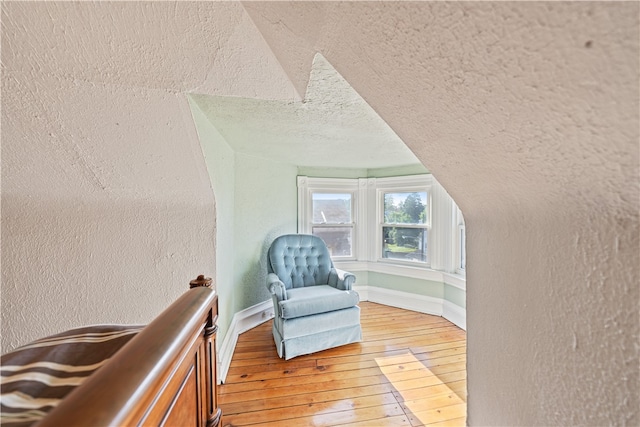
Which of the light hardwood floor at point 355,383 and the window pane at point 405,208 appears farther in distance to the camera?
the window pane at point 405,208

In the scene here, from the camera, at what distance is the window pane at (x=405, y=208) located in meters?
3.15

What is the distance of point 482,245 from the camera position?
0.73 metres

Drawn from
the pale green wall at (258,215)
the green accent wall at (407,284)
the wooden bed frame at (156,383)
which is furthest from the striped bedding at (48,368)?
the green accent wall at (407,284)

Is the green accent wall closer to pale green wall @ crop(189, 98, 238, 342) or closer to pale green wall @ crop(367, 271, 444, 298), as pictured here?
pale green wall @ crop(367, 271, 444, 298)

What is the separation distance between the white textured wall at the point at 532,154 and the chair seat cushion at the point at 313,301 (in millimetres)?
1527

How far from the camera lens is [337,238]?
11.4 feet

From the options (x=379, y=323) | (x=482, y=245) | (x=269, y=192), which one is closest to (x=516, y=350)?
(x=482, y=245)

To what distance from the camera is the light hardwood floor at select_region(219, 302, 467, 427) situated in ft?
4.97

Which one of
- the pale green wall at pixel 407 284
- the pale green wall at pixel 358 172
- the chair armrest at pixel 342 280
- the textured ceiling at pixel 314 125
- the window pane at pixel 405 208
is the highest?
the textured ceiling at pixel 314 125

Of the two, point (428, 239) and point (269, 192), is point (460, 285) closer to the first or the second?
point (428, 239)

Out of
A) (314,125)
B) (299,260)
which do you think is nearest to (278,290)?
(299,260)

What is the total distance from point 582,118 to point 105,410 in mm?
773

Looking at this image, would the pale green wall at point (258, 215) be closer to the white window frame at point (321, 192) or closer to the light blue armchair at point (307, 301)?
the white window frame at point (321, 192)

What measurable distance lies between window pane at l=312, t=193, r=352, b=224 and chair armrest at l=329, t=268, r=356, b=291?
2.89 ft
